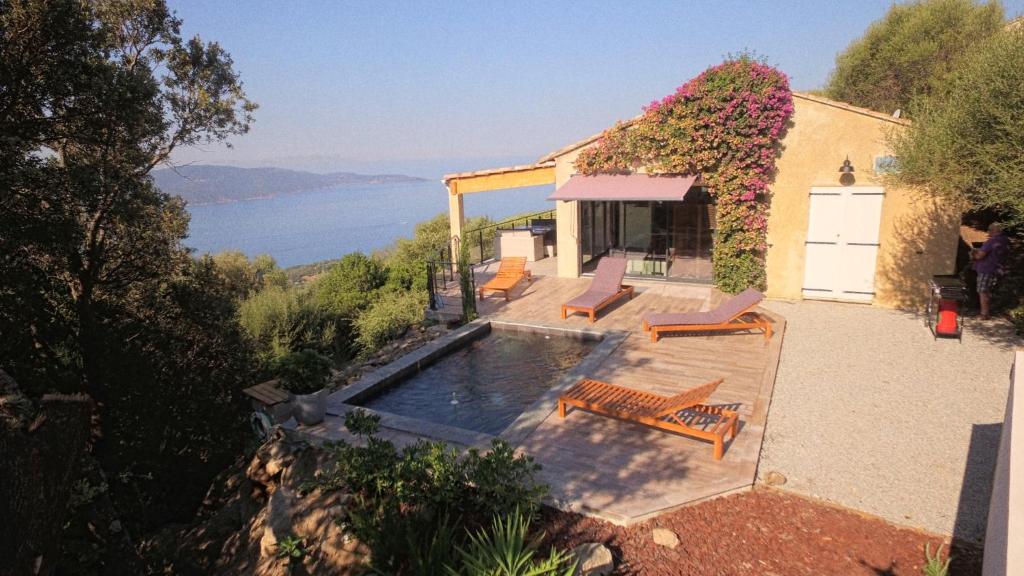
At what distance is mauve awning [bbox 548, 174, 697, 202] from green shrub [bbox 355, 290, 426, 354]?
4.69 m

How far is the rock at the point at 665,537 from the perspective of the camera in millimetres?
4883

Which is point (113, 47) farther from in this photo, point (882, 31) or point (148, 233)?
point (882, 31)

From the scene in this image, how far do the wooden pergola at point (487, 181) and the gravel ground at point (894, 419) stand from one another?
8.66m

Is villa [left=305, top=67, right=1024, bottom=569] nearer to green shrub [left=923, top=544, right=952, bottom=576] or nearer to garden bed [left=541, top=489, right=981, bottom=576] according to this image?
garden bed [left=541, top=489, right=981, bottom=576]

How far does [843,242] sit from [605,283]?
5.62 metres

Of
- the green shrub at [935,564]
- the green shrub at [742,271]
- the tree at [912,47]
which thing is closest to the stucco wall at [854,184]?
the green shrub at [742,271]

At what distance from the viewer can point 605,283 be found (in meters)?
13.2

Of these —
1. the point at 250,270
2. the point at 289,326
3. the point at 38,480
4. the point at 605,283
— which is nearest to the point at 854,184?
the point at 605,283

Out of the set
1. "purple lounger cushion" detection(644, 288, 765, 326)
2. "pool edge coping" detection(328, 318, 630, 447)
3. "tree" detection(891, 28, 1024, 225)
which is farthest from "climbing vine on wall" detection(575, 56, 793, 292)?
"pool edge coping" detection(328, 318, 630, 447)

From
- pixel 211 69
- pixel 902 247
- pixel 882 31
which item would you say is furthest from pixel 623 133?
pixel 882 31

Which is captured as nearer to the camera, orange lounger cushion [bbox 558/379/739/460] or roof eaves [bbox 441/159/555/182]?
orange lounger cushion [bbox 558/379/739/460]

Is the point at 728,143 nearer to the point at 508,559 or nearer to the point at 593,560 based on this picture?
the point at 593,560

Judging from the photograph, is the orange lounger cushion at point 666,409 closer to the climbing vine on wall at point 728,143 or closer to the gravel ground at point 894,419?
the gravel ground at point 894,419

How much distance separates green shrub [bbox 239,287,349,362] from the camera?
541 inches
